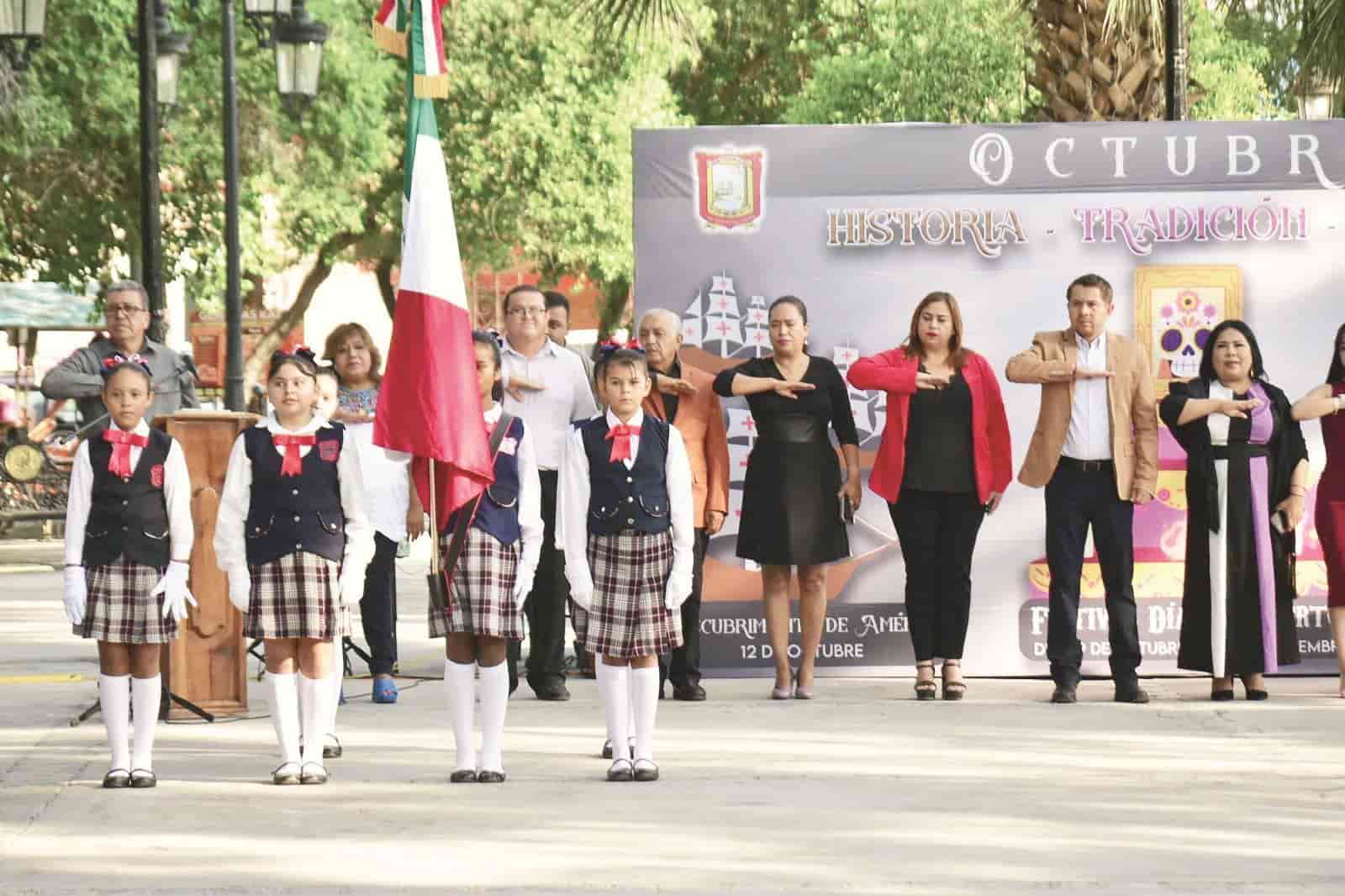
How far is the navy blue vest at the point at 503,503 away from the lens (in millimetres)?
9102

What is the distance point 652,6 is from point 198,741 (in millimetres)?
7309

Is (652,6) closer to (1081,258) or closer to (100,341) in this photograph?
(1081,258)

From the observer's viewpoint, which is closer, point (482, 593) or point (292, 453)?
point (292, 453)

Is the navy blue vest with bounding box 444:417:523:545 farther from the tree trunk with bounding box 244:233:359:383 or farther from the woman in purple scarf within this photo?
the tree trunk with bounding box 244:233:359:383

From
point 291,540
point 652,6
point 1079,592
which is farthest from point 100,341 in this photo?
point 652,6

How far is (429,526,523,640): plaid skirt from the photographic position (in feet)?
29.5

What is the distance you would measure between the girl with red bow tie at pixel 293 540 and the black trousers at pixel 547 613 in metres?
2.81

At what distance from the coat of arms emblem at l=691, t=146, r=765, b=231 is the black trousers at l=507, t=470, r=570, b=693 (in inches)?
64.7

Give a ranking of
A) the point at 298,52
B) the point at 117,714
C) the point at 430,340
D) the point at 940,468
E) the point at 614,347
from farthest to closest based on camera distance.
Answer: the point at 298,52, the point at 940,468, the point at 614,347, the point at 430,340, the point at 117,714

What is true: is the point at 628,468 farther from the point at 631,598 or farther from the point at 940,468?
the point at 940,468

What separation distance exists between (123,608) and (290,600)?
0.64m

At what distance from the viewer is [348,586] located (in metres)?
8.95

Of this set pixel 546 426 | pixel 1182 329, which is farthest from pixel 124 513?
pixel 1182 329

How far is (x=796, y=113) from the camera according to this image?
4194 centimetres
